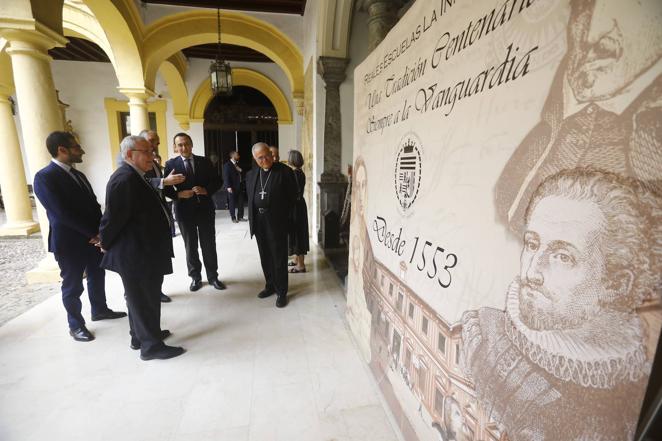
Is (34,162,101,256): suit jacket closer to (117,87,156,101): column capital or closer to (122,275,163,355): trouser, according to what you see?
(122,275,163,355): trouser

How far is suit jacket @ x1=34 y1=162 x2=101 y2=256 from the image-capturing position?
244 cm

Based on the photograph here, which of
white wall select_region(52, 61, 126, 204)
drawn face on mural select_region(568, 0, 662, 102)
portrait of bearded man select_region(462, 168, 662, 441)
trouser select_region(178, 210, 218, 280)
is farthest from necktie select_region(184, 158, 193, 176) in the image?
white wall select_region(52, 61, 126, 204)

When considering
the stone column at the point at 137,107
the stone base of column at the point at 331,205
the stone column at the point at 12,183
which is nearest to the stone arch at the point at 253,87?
the stone column at the point at 137,107

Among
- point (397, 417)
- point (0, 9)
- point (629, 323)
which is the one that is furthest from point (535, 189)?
point (0, 9)

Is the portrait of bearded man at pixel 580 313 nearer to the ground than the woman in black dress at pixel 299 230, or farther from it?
farther from it

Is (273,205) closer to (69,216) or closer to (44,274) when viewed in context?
(69,216)

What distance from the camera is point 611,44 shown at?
668 mm

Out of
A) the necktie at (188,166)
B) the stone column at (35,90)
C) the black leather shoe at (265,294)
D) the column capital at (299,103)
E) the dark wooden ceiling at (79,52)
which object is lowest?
the black leather shoe at (265,294)

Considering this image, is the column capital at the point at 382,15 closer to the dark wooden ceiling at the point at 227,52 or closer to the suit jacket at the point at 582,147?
the suit jacket at the point at 582,147

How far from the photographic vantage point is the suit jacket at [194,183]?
3.41 m

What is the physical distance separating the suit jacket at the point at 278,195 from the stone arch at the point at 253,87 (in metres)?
8.34

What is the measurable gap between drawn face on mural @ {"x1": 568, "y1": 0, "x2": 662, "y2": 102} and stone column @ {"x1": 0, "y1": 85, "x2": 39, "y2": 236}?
353 inches

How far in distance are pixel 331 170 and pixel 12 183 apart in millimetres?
6740

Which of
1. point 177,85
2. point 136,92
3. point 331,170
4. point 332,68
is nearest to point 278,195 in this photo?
point 331,170
